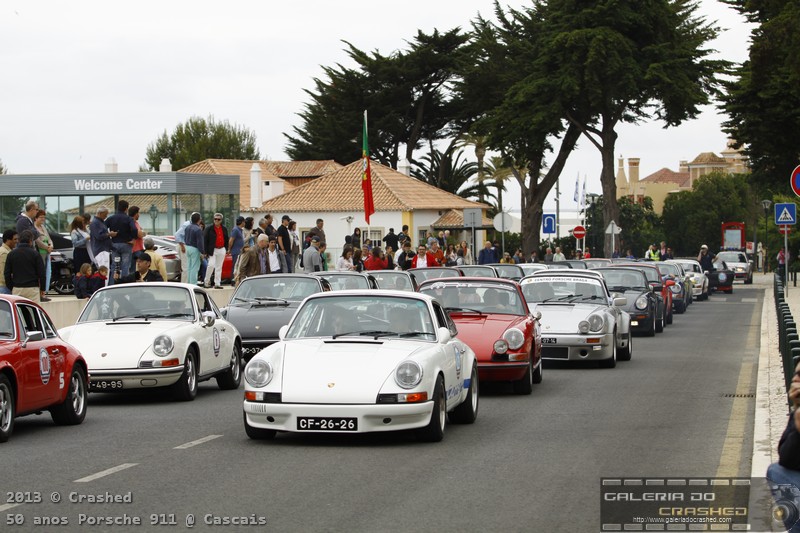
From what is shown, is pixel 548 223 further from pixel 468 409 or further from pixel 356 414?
pixel 356 414

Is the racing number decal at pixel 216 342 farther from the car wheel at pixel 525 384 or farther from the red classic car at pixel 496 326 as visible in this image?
the car wheel at pixel 525 384

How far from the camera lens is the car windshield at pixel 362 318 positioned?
12.6 m

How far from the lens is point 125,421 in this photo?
14.0 metres

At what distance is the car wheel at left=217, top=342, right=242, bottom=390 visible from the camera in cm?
1795

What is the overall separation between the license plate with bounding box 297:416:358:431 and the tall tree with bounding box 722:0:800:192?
36.4 meters

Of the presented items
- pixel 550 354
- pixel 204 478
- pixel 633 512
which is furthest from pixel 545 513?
pixel 550 354

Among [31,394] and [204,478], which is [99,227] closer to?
[31,394]

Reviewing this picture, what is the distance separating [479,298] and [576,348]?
10.1 ft

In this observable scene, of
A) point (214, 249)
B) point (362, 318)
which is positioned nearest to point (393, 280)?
point (214, 249)

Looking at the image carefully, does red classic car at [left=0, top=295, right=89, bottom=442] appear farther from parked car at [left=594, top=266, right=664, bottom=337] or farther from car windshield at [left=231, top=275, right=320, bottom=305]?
parked car at [left=594, top=266, right=664, bottom=337]

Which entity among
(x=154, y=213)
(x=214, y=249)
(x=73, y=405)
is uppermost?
(x=154, y=213)

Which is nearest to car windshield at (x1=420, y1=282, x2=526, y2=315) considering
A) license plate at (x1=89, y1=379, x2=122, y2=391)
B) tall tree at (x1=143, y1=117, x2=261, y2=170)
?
license plate at (x1=89, y1=379, x2=122, y2=391)

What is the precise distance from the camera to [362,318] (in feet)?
41.8

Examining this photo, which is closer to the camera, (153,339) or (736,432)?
(736,432)
